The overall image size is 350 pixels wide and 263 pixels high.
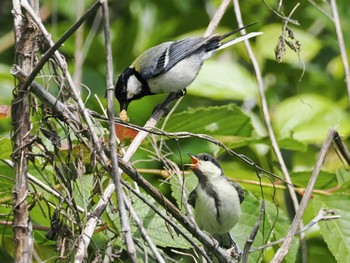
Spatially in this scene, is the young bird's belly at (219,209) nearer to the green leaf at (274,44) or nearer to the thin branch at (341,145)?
the thin branch at (341,145)

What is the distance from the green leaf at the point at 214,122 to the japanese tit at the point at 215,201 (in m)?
0.14

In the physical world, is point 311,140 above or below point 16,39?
below

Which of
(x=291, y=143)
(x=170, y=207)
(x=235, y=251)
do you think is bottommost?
(x=235, y=251)

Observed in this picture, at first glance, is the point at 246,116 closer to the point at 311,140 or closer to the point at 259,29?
the point at 311,140

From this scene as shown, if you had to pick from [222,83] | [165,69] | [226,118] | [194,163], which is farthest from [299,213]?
[222,83]

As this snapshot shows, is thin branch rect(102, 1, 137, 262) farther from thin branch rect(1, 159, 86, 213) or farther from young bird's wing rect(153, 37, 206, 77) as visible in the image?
young bird's wing rect(153, 37, 206, 77)

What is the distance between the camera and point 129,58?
17.0 ft

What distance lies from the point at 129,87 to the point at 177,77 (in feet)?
0.80

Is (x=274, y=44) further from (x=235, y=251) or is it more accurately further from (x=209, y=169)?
(x=235, y=251)

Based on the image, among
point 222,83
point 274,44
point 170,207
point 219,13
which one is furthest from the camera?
point 274,44

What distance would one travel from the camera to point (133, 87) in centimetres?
374

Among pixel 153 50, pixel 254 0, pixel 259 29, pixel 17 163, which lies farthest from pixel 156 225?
pixel 254 0

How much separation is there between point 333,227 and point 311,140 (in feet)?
4.20

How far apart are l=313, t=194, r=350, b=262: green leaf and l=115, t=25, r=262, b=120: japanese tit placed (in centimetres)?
111
